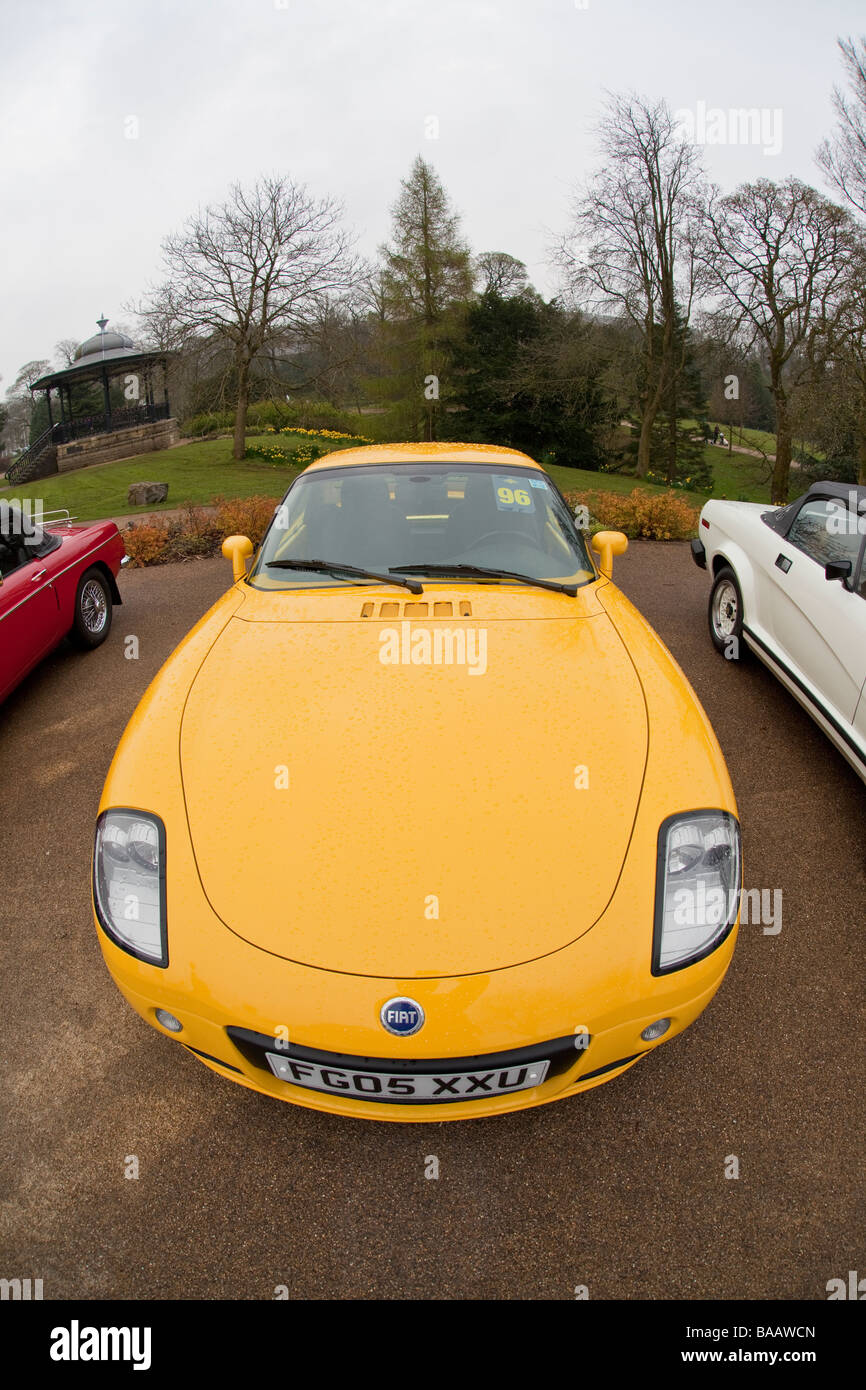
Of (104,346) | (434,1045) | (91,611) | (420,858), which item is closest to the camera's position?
(434,1045)

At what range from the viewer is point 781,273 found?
17.0 meters

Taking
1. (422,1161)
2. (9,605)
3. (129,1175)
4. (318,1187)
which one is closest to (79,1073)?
(129,1175)

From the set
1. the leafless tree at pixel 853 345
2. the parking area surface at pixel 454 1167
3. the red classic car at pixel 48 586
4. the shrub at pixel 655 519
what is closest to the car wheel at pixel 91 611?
the red classic car at pixel 48 586

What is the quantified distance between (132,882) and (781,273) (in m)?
20.6

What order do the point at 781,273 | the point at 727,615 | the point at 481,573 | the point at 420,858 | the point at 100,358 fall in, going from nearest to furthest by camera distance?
the point at 420,858, the point at 481,573, the point at 727,615, the point at 781,273, the point at 100,358

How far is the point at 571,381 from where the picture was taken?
70.3ft

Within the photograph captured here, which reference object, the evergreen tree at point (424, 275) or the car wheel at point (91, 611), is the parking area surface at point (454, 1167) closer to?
the car wheel at point (91, 611)

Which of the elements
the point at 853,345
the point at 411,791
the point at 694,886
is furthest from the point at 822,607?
the point at 853,345

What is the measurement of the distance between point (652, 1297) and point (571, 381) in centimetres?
2290

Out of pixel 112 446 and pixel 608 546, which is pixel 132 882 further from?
pixel 112 446

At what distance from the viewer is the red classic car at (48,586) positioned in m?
4.21

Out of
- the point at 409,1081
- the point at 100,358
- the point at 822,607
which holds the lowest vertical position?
the point at 409,1081

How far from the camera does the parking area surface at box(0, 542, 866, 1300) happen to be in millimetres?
1631

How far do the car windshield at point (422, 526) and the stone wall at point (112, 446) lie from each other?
28.0 meters
